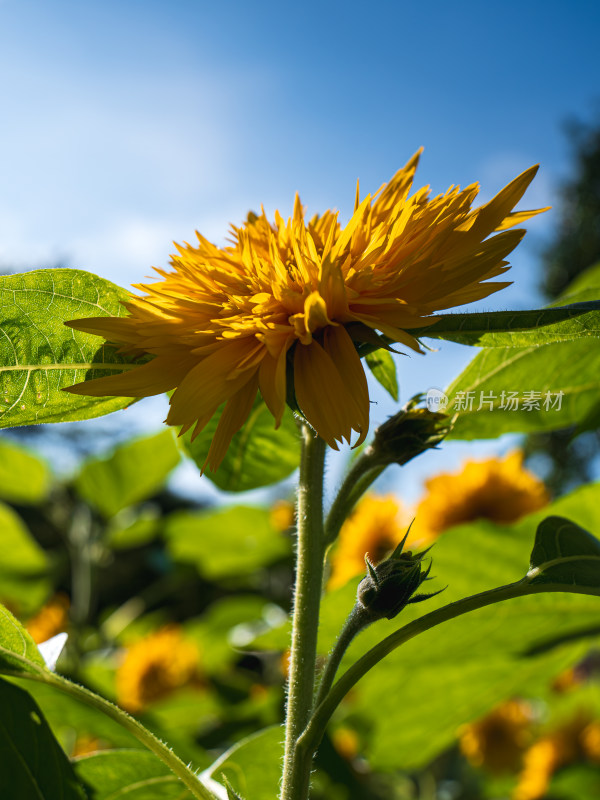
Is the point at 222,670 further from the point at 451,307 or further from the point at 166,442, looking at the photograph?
the point at 451,307

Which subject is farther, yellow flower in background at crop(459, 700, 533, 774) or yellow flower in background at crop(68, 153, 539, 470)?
yellow flower in background at crop(459, 700, 533, 774)

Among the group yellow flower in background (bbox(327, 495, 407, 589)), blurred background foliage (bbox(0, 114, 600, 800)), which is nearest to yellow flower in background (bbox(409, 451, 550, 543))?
blurred background foliage (bbox(0, 114, 600, 800))

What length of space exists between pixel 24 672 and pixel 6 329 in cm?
32

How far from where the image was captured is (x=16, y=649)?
2.31ft

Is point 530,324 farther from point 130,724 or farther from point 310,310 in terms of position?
point 130,724

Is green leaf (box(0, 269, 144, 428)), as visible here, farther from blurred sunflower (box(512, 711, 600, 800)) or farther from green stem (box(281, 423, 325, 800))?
blurred sunflower (box(512, 711, 600, 800))

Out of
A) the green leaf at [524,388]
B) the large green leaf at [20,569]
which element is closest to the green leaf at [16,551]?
the large green leaf at [20,569]

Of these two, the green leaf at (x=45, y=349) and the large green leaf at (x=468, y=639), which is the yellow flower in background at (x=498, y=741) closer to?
the large green leaf at (x=468, y=639)

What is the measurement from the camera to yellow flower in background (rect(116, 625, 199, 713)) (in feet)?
8.50

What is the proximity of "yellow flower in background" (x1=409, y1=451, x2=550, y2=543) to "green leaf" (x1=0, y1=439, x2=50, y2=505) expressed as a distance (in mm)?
1281

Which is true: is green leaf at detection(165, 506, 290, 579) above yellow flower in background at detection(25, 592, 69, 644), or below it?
above

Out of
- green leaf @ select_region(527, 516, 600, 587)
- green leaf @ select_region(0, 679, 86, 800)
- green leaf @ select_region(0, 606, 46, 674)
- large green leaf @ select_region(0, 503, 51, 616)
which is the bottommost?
large green leaf @ select_region(0, 503, 51, 616)

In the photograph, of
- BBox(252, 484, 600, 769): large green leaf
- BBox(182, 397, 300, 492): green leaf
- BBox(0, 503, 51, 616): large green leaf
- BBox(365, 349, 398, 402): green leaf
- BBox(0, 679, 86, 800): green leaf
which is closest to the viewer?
BBox(0, 679, 86, 800): green leaf

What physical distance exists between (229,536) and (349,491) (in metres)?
1.74
